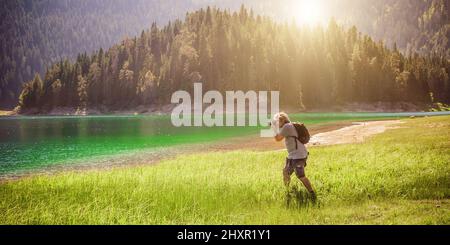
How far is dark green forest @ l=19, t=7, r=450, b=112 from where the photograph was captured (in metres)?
143

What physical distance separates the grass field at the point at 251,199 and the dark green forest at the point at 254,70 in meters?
127

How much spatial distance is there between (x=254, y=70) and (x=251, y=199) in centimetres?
14331

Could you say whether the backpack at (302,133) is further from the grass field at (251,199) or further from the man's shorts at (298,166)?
the grass field at (251,199)

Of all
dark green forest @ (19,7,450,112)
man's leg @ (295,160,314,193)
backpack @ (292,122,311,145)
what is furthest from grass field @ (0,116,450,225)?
dark green forest @ (19,7,450,112)

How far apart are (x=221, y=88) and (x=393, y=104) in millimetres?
68676

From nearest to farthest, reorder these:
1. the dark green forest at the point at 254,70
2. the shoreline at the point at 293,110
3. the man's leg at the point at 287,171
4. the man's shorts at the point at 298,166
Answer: the man's shorts at the point at 298,166
the man's leg at the point at 287,171
the shoreline at the point at 293,110
the dark green forest at the point at 254,70

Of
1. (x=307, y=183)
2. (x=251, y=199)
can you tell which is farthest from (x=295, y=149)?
(x=251, y=199)

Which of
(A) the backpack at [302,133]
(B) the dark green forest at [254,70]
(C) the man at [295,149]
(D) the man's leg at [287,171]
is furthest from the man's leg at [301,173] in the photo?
(B) the dark green forest at [254,70]

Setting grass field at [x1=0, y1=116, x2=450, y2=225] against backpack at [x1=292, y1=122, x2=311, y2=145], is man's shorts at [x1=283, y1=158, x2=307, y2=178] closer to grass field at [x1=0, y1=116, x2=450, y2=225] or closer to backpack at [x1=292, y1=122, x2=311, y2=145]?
Answer: backpack at [x1=292, y1=122, x2=311, y2=145]

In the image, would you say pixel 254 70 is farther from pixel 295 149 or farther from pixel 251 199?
pixel 295 149

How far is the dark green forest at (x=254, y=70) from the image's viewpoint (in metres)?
143

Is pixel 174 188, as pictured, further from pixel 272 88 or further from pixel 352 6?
pixel 352 6

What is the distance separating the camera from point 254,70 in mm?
152000

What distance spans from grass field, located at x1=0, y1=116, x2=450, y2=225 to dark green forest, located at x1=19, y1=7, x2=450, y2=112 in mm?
126910
